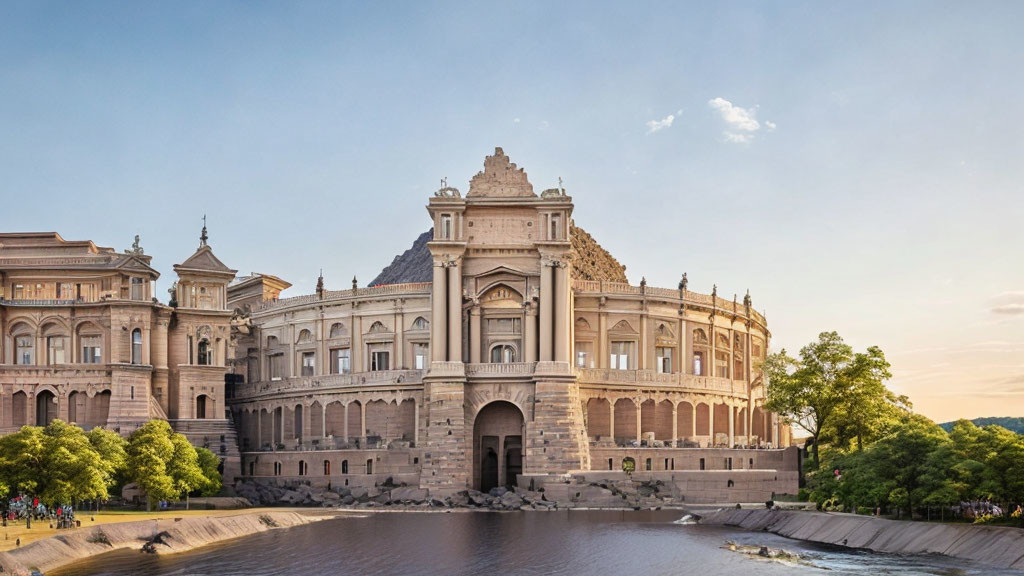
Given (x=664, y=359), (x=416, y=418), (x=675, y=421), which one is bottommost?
(x=675, y=421)

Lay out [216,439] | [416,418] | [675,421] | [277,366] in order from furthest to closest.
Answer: [277,366] → [675,421] → [416,418] → [216,439]

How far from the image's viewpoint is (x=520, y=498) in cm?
8944

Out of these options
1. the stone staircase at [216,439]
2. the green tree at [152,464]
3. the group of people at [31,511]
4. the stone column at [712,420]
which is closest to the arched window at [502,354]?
the stone column at [712,420]

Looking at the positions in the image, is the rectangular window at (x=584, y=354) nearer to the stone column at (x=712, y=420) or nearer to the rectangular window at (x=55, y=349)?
the stone column at (x=712, y=420)

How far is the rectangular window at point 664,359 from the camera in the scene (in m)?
111


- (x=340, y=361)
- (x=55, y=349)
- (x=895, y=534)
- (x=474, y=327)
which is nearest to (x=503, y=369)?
(x=474, y=327)

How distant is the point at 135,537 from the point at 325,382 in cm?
4594

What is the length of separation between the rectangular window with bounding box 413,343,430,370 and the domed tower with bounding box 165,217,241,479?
16.6 metres

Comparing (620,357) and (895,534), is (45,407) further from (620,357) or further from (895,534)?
(895,534)

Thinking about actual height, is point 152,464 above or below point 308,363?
below

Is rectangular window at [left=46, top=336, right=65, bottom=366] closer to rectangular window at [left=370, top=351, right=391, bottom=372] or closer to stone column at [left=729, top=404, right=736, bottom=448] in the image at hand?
rectangular window at [left=370, top=351, right=391, bottom=372]

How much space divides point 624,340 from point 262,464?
33.8 meters

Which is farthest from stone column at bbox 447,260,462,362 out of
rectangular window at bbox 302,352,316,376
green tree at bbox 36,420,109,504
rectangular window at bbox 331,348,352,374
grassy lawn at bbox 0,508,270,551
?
green tree at bbox 36,420,109,504

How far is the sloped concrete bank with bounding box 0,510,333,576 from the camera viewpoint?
55156mm
